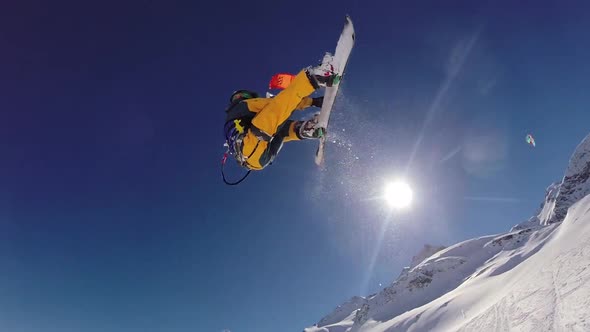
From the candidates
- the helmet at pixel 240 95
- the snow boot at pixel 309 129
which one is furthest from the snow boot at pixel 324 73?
the helmet at pixel 240 95

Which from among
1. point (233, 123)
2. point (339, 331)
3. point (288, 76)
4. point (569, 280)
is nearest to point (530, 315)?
point (569, 280)

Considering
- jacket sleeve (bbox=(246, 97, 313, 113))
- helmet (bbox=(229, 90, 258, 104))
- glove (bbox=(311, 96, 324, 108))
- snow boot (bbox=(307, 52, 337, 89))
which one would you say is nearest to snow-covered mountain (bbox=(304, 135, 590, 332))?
snow boot (bbox=(307, 52, 337, 89))

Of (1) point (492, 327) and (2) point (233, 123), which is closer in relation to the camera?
(1) point (492, 327)

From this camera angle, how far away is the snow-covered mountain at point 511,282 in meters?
5.12

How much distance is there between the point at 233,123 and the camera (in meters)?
7.85

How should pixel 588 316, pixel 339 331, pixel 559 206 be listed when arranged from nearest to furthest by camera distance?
pixel 588 316
pixel 559 206
pixel 339 331

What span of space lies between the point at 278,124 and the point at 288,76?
87 cm

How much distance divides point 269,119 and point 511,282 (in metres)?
13.2

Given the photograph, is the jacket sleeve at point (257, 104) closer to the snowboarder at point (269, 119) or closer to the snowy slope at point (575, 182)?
the snowboarder at point (269, 119)

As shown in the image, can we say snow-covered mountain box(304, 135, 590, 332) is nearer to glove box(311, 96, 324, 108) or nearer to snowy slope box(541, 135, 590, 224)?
snowy slope box(541, 135, 590, 224)

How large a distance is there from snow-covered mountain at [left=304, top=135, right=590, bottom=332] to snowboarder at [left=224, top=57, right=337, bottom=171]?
461 centimetres

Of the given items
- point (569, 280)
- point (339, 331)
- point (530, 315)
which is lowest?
point (530, 315)

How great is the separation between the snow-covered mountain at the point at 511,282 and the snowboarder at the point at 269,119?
4608 millimetres

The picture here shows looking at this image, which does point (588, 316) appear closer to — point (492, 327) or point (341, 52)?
point (492, 327)
